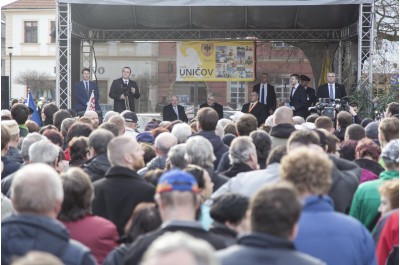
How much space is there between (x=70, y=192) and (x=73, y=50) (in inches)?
573

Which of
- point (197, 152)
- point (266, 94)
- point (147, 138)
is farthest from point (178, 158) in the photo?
point (266, 94)

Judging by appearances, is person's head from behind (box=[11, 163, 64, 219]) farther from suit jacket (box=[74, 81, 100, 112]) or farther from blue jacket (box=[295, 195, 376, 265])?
suit jacket (box=[74, 81, 100, 112])

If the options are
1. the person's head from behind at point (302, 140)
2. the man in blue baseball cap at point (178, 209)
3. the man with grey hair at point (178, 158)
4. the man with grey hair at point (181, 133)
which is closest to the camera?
the man in blue baseball cap at point (178, 209)

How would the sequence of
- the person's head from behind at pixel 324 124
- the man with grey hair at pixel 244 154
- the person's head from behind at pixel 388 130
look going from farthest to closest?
the person's head from behind at pixel 324 124 < the person's head from behind at pixel 388 130 < the man with grey hair at pixel 244 154

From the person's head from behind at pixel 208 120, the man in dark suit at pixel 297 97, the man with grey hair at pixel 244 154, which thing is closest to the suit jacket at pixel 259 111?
the man in dark suit at pixel 297 97

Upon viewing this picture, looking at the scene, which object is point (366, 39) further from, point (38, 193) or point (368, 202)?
point (38, 193)

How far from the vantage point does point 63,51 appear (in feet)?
55.0

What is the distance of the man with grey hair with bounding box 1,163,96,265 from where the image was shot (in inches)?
160

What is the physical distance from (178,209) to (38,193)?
0.69 m

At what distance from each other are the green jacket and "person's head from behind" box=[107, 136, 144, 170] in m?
1.50

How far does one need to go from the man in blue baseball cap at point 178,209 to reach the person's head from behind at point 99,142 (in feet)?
8.60

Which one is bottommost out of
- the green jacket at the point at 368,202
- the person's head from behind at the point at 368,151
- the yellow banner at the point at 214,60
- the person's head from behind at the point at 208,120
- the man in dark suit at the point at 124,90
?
the green jacket at the point at 368,202

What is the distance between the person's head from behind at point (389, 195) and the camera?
5109mm

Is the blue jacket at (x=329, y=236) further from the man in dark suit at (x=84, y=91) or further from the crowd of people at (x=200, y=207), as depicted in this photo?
the man in dark suit at (x=84, y=91)
